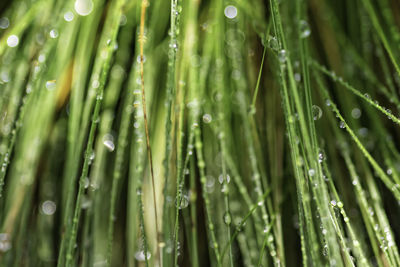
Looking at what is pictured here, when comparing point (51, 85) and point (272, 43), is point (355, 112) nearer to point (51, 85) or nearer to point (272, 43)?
point (272, 43)

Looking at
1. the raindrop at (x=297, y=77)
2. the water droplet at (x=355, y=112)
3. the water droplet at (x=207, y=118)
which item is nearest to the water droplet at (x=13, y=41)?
the water droplet at (x=207, y=118)

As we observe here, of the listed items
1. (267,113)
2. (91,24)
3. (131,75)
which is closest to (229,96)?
(267,113)

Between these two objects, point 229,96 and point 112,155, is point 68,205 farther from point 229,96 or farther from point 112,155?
point 229,96

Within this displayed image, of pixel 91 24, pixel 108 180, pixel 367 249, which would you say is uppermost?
pixel 91 24

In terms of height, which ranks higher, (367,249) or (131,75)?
(131,75)

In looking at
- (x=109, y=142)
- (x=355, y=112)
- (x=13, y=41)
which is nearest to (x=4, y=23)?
(x=13, y=41)

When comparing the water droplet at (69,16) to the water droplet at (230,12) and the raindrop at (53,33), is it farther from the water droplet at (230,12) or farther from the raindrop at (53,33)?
the water droplet at (230,12)

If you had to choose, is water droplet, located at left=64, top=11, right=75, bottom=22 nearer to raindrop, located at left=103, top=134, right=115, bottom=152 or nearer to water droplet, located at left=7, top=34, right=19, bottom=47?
water droplet, located at left=7, top=34, right=19, bottom=47

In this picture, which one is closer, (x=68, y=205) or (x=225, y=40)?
(x=68, y=205)
